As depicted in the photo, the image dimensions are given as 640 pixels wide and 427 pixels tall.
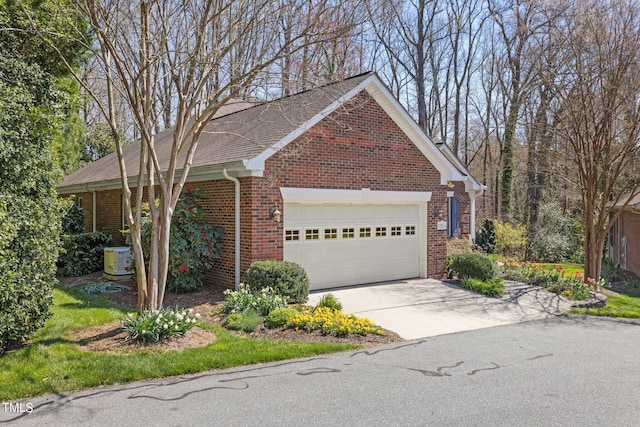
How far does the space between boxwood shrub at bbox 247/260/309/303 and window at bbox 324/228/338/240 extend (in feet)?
6.46

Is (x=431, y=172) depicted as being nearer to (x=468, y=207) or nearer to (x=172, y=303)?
(x=172, y=303)

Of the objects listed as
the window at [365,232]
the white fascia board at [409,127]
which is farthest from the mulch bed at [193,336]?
the white fascia board at [409,127]

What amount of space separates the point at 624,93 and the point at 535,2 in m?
5.24

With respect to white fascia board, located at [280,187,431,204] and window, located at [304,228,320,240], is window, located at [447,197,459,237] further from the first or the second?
window, located at [304,228,320,240]

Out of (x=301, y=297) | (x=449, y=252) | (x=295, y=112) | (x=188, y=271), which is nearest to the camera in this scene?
(x=301, y=297)

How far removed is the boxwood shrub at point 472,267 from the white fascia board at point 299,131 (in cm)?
528

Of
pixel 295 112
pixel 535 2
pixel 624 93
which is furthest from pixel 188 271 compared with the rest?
pixel 535 2

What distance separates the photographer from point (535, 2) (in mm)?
15805

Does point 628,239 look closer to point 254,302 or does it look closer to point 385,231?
point 385,231

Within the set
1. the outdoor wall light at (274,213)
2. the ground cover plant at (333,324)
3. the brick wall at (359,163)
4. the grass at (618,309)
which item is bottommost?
the grass at (618,309)

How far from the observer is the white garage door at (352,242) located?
37.8ft

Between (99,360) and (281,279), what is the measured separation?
4011 mm

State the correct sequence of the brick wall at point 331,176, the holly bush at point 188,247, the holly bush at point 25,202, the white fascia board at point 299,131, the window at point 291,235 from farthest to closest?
the window at point 291,235 → the brick wall at point 331,176 → the holly bush at point 188,247 → the white fascia board at point 299,131 → the holly bush at point 25,202

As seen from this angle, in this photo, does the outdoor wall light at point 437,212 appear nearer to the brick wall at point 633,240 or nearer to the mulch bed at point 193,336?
the mulch bed at point 193,336
